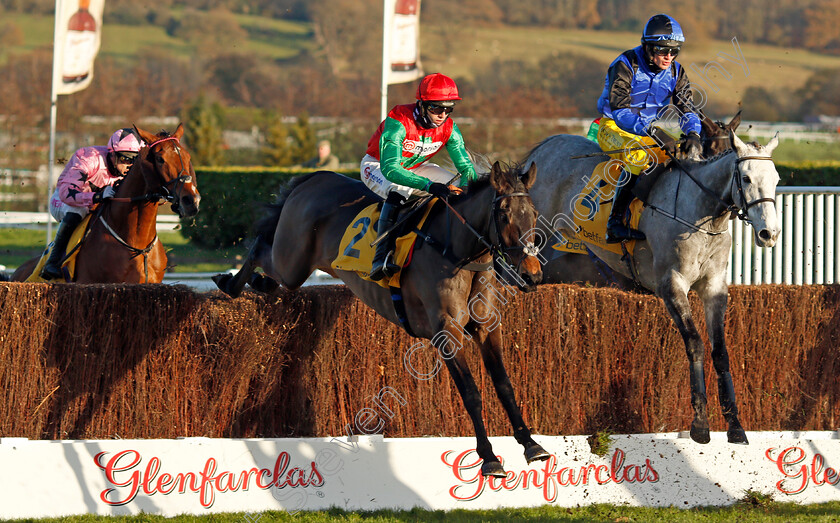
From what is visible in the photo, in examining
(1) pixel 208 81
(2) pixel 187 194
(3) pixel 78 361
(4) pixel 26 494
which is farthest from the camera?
(1) pixel 208 81

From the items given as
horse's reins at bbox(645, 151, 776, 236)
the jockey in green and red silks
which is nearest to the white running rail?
horse's reins at bbox(645, 151, 776, 236)

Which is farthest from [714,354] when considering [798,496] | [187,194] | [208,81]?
[208,81]

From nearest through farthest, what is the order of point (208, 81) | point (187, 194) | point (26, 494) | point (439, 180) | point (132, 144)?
1. point (26, 494)
2. point (439, 180)
3. point (187, 194)
4. point (132, 144)
5. point (208, 81)

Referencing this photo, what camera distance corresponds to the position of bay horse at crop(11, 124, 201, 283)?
7242mm

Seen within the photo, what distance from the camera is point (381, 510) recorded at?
5566mm

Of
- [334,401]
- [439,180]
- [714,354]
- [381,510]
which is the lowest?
[381,510]

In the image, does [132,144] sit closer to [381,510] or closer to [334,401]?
[334,401]

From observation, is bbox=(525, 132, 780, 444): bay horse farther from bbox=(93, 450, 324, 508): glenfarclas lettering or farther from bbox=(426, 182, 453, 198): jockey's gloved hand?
bbox=(93, 450, 324, 508): glenfarclas lettering

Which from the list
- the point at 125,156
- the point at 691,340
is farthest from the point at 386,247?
the point at 125,156

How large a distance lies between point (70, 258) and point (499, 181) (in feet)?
13.0

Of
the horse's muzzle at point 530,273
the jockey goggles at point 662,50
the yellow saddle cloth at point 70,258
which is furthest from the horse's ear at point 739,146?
the yellow saddle cloth at point 70,258

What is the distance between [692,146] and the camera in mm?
6660

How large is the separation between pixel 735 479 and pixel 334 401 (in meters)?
2.47

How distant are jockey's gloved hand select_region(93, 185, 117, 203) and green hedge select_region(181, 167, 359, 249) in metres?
8.12
